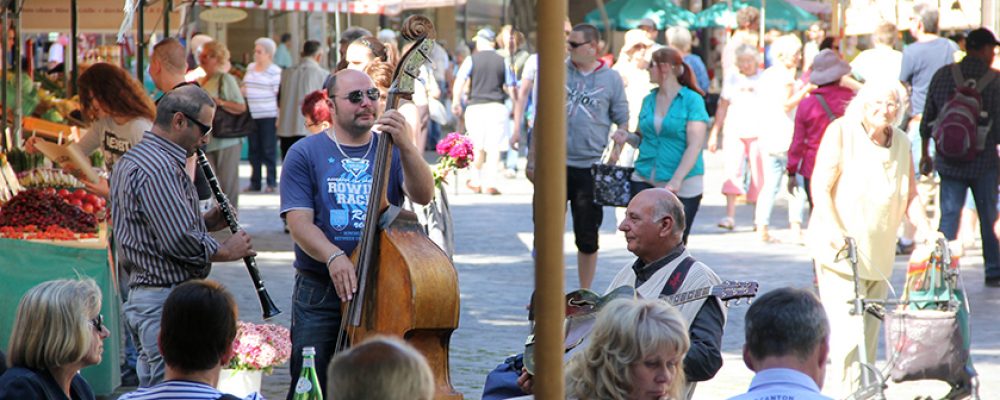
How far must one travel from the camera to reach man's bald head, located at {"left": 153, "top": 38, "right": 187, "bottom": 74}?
352 inches

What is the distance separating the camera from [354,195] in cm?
555

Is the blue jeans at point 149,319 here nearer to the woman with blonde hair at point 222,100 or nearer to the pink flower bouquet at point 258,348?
the pink flower bouquet at point 258,348

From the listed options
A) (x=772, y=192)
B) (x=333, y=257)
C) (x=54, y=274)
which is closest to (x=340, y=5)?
(x=772, y=192)

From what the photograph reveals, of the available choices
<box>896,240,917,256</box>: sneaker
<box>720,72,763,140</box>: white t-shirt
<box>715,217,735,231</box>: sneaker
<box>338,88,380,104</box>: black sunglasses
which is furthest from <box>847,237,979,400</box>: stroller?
<box>715,217,735,231</box>: sneaker

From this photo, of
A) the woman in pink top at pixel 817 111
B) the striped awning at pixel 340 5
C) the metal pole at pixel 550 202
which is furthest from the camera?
the striped awning at pixel 340 5

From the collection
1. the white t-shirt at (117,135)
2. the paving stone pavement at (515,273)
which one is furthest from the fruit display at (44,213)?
the paving stone pavement at (515,273)

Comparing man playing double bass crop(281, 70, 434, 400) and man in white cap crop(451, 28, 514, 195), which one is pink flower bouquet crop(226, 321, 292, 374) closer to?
man playing double bass crop(281, 70, 434, 400)

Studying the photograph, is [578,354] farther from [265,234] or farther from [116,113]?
[265,234]

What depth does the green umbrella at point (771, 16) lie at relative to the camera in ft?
115

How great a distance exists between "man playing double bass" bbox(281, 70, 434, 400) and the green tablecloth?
1.77 meters

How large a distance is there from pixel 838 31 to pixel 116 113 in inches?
413

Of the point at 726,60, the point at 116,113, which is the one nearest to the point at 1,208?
the point at 116,113

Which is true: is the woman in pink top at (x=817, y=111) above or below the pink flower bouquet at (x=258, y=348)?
above

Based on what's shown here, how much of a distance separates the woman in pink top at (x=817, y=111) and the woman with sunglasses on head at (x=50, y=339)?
274 inches
